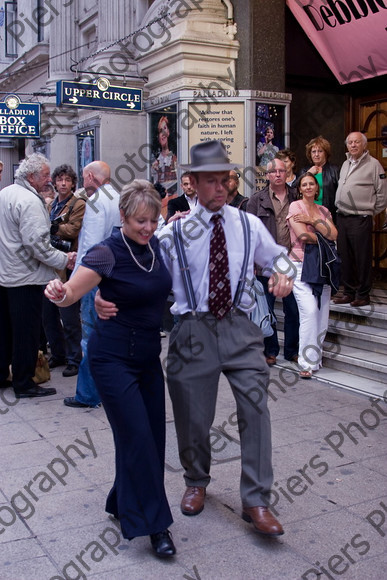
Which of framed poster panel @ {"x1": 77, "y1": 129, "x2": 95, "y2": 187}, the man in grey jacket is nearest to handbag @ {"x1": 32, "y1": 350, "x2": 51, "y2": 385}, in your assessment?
the man in grey jacket

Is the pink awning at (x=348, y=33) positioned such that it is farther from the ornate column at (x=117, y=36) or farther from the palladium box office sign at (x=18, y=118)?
the palladium box office sign at (x=18, y=118)

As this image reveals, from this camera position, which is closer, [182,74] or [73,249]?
[73,249]

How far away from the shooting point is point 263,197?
7.24m

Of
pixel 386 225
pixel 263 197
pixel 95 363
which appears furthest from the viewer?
pixel 386 225

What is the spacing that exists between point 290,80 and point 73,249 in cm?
Answer: 490

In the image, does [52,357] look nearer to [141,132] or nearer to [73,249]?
[73,249]

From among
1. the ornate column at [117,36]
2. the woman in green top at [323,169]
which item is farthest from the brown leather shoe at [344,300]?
the ornate column at [117,36]

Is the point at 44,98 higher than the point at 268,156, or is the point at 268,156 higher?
the point at 44,98

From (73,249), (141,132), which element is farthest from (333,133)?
(73,249)

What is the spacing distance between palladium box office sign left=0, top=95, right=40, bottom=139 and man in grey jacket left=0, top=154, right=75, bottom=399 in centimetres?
668

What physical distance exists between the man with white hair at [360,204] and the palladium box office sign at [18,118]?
7.06 metres

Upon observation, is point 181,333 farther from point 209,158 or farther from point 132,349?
point 209,158

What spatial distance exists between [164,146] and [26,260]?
181 inches

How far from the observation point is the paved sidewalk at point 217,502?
10.8 ft
